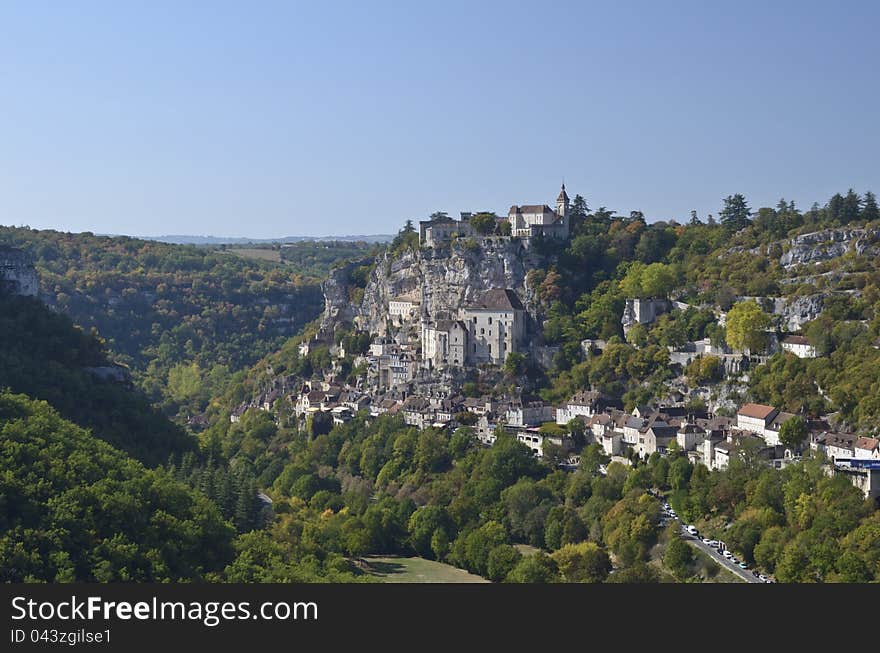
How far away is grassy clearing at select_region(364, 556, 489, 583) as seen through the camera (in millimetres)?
55000

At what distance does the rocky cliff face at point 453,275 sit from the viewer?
81625 mm

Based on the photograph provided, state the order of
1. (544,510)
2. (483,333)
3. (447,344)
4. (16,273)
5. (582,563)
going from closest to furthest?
(582,563) → (544,510) → (16,273) → (483,333) → (447,344)

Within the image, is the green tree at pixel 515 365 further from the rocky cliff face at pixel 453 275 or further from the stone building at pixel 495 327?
the rocky cliff face at pixel 453 275

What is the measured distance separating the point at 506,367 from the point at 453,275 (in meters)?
9.36

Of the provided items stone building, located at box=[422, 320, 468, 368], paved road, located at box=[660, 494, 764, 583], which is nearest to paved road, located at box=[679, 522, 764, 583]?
paved road, located at box=[660, 494, 764, 583]

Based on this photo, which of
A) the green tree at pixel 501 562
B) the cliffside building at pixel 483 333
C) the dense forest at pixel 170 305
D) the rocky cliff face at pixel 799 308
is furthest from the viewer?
the dense forest at pixel 170 305

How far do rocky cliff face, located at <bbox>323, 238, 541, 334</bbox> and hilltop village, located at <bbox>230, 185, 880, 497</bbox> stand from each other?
0.08 meters

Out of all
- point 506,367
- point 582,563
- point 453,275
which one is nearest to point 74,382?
point 582,563

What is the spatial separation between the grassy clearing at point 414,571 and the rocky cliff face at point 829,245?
1021 inches

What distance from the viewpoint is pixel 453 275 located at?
3255 inches

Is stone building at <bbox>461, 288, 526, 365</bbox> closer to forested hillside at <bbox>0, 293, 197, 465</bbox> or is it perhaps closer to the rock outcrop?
forested hillside at <bbox>0, 293, 197, 465</bbox>

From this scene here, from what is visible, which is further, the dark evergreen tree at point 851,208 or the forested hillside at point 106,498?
the dark evergreen tree at point 851,208

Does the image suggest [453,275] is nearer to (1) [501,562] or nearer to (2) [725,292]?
(2) [725,292]

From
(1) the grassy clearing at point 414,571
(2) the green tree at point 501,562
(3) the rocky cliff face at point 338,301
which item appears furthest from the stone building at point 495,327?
(2) the green tree at point 501,562
